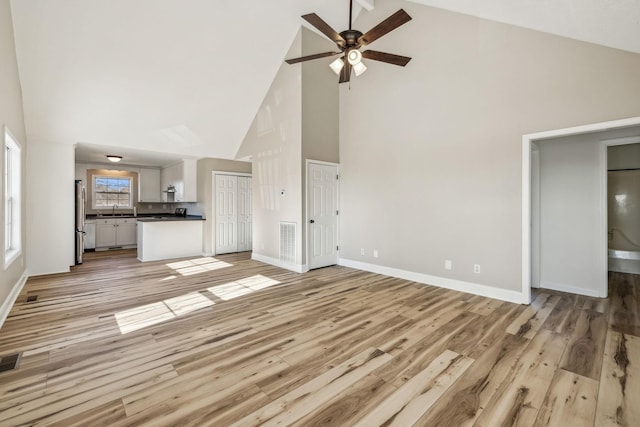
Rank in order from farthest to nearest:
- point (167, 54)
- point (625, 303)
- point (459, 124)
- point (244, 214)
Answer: point (244, 214)
point (167, 54)
point (459, 124)
point (625, 303)

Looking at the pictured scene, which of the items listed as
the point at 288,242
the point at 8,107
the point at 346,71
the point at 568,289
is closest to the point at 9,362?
the point at 8,107

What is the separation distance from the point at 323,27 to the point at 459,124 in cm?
243

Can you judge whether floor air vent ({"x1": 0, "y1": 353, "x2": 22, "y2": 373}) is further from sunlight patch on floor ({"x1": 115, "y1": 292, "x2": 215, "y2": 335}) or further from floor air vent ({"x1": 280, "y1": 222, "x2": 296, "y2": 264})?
floor air vent ({"x1": 280, "y1": 222, "x2": 296, "y2": 264})

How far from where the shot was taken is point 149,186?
9047 mm

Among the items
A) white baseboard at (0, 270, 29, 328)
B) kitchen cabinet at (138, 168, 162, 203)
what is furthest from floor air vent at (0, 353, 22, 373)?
kitchen cabinet at (138, 168, 162, 203)

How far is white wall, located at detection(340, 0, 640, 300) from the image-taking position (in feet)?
11.1

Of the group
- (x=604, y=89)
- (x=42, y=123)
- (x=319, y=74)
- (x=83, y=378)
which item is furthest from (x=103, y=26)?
(x=604, y=89)

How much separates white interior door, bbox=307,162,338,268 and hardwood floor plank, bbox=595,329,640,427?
4098 millimetres

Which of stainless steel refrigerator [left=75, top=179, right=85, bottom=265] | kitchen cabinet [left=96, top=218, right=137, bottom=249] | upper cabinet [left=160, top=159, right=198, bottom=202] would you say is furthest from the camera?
kitchen cabinet [left=96, top=218, right=137, bottom=249]

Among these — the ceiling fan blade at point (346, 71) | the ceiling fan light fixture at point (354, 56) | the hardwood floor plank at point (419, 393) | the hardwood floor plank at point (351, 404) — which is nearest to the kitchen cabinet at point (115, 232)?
the ceiling fan blade at point (346, 71)

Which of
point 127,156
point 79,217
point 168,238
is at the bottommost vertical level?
point 168,238

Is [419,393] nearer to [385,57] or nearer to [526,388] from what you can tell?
[526,388]

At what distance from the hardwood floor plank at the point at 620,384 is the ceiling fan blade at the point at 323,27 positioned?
3.81m

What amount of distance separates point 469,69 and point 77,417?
17.9 ft
